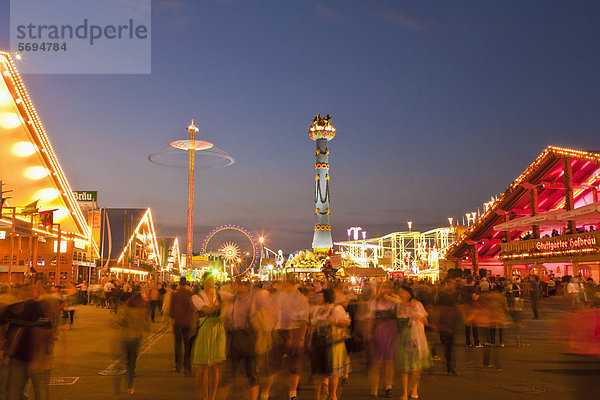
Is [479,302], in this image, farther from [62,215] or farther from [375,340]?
[62,215]

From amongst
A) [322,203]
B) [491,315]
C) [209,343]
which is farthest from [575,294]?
[322,203]

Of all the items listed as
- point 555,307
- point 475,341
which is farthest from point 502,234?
point 475,341

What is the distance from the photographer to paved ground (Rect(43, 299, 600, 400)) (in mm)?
8992

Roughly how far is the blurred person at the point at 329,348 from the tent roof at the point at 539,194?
29.0 meters

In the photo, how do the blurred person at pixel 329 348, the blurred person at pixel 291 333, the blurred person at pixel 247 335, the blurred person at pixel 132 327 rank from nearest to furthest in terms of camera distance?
the blurred person at pixel 247 335, the blurred person at pixel 329 348, the blurred person at pixel 291 333, the blurred person at pixel 132 327

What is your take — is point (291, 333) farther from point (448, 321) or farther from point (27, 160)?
point (27, 160)

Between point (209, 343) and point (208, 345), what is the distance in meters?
0.03

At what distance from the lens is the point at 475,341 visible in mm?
15562

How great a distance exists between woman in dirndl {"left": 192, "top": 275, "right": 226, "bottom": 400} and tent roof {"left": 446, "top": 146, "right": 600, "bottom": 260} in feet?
98.8

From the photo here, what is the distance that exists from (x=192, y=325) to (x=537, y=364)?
23.8 ft

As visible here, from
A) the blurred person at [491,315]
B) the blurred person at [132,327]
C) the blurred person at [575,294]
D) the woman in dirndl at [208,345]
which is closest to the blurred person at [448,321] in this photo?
the blurred person at [491,315]

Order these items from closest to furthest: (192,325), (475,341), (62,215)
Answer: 1. (192,325)
2. (475,341)
3. (62,215)

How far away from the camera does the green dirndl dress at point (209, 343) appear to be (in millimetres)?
8141

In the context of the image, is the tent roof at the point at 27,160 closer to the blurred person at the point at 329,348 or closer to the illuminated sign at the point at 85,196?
the blurred person at the point at 329,348
